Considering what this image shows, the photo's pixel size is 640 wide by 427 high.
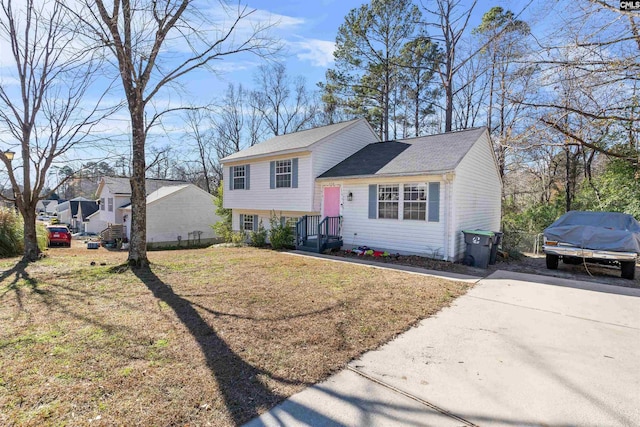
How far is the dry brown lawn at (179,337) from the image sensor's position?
8.05 feet

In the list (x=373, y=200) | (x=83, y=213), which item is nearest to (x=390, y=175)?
(x=373, y=200)

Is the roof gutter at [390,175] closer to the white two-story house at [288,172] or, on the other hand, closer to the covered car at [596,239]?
the white two-story house at [288,172]

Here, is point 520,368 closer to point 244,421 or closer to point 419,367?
point 419,367

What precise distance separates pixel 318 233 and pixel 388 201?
2730mm

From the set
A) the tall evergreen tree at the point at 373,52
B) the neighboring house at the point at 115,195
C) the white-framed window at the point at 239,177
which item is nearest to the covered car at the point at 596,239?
the white-framed window at the point at 239,177

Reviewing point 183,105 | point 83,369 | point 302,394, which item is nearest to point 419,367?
point 302,394

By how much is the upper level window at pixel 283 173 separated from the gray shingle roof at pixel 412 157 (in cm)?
173

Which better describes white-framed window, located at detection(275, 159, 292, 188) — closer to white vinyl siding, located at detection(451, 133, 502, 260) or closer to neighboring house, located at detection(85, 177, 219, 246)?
white vinyl siding, located at detection(451, 133, 502, 260)

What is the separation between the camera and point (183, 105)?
27.3 ft

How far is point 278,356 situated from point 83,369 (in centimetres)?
183

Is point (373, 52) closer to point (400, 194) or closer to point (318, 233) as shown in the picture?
point (400, 194)

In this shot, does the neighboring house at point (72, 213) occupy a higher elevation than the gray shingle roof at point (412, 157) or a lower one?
lower

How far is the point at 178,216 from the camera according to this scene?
950 inches

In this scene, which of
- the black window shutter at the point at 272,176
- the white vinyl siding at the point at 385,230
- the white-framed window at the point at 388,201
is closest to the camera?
the white vinyl siding at the point at 385,230
